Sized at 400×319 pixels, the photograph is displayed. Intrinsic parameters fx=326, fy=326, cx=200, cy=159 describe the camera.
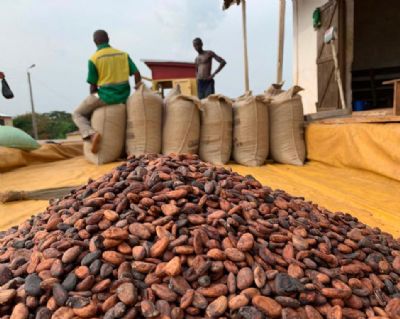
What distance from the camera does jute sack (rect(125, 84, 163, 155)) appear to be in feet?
10.1

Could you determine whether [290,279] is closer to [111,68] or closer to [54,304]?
[54,304]

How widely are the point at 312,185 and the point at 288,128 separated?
0.92 metres

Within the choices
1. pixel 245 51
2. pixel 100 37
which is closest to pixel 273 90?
pixel 245 51

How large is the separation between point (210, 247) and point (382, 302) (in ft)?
1.61

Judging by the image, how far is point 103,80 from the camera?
3.18 m

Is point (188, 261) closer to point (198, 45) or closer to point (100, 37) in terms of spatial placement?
point (100, 37)

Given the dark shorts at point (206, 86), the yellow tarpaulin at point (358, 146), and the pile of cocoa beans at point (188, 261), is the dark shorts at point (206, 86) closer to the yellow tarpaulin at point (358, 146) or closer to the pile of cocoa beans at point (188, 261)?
the yellow tarpaulin at point (358, 146)

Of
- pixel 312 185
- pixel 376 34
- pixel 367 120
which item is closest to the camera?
pixel 312 185

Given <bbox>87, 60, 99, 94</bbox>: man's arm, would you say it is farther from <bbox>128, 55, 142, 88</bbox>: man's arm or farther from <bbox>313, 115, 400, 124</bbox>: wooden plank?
<bbox>313, 115, 400, 124</bbox>: wooden plank

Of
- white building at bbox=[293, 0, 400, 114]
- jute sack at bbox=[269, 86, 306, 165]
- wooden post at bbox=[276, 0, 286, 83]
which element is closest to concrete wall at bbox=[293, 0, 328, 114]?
white building at bbox=[293, 0, 400, 114]

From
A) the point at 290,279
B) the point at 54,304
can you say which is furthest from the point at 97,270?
the point at 290,279

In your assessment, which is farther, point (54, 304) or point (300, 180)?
point (300, 180)

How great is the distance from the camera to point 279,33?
394cm

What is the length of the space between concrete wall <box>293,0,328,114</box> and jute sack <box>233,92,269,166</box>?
2.39 meters
